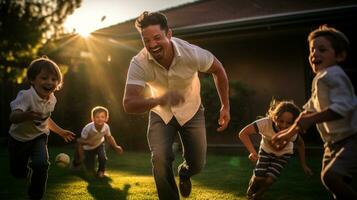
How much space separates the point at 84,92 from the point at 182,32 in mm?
3993

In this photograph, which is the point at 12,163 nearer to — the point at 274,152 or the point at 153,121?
the point at 153,121

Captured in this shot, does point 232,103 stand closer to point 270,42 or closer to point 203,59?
point 270,42

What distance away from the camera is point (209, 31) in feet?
46.4

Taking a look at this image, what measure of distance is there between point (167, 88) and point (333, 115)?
64.9 inches

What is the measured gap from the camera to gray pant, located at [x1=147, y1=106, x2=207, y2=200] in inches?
167

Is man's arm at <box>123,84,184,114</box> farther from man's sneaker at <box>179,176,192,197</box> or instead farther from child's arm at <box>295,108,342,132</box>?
man's sneaker at <box>179,176,192,197</box>

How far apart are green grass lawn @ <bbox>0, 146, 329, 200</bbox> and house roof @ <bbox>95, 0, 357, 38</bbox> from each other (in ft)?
15.5

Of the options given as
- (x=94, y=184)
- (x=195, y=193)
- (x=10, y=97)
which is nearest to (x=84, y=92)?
(x=10, y=97)

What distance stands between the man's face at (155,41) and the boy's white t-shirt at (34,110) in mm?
1667

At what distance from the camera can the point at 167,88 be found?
14.6 feet

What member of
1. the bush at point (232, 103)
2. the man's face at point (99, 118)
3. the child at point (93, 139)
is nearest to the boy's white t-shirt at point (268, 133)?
the child at point (93, 139)

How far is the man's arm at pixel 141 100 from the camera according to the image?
10.9 feet

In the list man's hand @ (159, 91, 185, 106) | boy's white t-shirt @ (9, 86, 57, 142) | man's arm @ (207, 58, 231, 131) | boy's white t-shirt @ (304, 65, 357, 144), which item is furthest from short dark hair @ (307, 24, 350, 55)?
boy's white t-shirt @ (9, 86, 57, 142)

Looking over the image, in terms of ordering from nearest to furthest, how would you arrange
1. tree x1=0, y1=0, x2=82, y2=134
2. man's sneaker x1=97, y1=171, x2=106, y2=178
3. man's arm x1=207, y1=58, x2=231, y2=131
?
1. man's arm x1=207, y1=58, x2=231, y2=131
2. man's sneaker x1=97, y1=171, x2=106, y2=178
3. tree x1=0, y1=0, x2=82, y2=134
